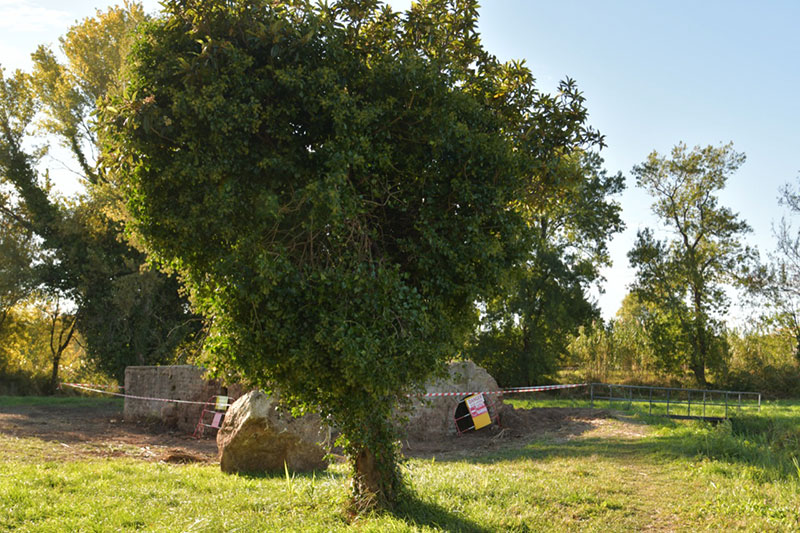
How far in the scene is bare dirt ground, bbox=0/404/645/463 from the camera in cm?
1175

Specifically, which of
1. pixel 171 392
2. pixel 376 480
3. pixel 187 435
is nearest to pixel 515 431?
pixel 187 435

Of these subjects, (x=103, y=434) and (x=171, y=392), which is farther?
(x=171, y=392)

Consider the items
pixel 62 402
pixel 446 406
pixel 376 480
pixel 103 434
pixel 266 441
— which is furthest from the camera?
pixel 62 402

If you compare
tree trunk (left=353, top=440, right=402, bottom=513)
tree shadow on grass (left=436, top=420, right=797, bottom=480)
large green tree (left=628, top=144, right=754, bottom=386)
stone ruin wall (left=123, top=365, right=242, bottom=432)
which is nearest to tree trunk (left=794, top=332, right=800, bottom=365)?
large green tree (left=628, top=144, right=754, bottom=386)

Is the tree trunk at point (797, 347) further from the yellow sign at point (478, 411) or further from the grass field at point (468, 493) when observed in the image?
the grass field at point (468, 493)

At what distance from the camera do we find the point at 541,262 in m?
25.4

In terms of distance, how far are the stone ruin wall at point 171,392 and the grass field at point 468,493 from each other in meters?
4.74

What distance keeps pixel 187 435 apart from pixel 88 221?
1207cm

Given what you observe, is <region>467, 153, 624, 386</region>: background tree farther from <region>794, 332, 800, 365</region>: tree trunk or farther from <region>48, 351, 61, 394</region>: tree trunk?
<region>48, 351, 61, 394</region>: tree trunk

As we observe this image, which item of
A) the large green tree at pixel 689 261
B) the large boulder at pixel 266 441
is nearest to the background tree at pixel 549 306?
the large green tree at pixel 689 261

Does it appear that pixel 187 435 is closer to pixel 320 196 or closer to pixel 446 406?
pixel 446 406

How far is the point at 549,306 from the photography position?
25.3 meters

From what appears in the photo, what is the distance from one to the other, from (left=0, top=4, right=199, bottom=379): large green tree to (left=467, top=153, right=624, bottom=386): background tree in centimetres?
1207

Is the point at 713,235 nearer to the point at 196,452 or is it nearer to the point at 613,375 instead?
the point at 613,375
